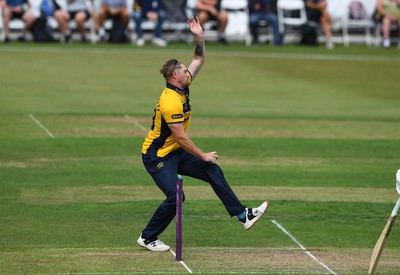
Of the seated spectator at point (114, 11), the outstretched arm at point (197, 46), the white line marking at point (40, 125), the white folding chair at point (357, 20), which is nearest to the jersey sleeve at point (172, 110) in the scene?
the outstretched arm at point (197, 46)

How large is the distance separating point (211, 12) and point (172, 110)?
965 inches

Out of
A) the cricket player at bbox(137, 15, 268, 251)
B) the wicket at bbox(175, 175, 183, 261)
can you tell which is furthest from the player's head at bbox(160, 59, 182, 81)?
the wicket at bbox(175, 175, 183, 261)

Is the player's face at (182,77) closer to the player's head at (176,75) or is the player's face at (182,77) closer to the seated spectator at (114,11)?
the player's head at (176,75)

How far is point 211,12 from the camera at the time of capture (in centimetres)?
3603

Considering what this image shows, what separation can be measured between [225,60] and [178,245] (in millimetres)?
22765

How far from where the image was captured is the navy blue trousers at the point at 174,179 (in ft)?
39.9

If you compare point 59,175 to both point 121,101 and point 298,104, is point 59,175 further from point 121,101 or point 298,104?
point 298,104

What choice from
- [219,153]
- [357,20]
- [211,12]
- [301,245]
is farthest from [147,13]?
[301,245]

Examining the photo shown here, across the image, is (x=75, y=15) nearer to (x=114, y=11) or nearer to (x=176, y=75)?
(x=114, y=11)

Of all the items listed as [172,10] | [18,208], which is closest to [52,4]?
[172,10]

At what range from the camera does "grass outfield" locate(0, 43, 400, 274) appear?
12445 mm

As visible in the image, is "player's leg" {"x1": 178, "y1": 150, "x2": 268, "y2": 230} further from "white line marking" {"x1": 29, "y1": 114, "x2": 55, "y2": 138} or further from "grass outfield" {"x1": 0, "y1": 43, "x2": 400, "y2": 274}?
"white line marking" {"x1": 29, "y1": 114, "x2": 55, "y2": 138}

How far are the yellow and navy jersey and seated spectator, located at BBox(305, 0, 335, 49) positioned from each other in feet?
83.2

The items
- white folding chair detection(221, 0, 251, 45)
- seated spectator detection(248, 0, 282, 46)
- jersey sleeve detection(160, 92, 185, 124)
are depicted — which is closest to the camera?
jersey sleeve detection(160, 92, 185, 124)
